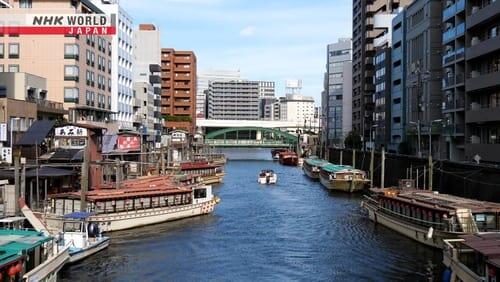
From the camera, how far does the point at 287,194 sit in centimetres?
7281

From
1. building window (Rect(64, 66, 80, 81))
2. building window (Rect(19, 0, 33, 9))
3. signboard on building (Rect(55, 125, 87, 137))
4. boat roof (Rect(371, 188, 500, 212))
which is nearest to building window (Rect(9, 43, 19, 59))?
building window (Rect(19, 0, 33, 9))

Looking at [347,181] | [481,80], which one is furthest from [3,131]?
[481,80]

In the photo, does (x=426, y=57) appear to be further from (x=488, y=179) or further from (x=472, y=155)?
(x=488, y=179)

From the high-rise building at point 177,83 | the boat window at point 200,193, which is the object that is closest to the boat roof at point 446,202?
the boat window at point 200,193

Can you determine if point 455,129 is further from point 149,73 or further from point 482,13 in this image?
point 149,73

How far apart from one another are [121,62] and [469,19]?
56763 mm

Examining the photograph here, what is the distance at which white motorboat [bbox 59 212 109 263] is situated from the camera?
32.8 metres

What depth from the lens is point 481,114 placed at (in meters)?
58.5

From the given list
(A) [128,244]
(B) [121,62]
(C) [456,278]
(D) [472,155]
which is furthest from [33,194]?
(B) [121,62]

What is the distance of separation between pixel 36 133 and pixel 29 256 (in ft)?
93.8

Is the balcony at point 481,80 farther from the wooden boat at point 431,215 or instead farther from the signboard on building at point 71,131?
the signboard on building at point 71,131

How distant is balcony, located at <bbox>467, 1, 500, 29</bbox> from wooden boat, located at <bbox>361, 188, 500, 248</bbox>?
19.5m

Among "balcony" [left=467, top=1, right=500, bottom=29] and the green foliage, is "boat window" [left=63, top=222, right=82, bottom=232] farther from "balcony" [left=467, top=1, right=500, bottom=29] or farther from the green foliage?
the green foliage

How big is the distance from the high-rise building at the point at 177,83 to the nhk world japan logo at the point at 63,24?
Result: 457 feet
